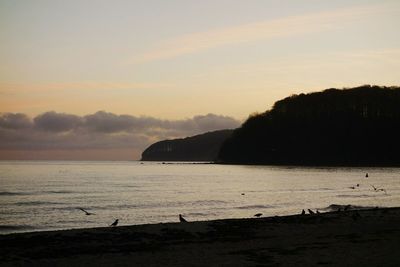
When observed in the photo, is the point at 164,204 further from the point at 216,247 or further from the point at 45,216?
the point at 216,247

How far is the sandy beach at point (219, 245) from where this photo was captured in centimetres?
1445

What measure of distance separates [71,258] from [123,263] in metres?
2.12

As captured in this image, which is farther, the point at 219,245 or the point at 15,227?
the point at 15,227

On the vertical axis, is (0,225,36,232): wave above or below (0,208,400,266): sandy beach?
below

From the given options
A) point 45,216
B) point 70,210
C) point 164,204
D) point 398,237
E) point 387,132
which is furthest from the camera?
point 387,132

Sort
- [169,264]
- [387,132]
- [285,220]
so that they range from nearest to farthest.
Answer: [169,264] < [285,220] < [387,132]

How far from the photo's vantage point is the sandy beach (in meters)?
14.4

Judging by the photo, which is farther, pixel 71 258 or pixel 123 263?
pixel 71 258

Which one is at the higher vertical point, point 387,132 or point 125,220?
point 387,132

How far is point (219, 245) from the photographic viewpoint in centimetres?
1778

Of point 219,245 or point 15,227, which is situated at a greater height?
point 219,245

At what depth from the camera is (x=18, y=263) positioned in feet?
47.1

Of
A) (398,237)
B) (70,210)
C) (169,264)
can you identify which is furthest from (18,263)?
(70,210)

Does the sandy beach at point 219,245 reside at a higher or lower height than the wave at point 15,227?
higher
